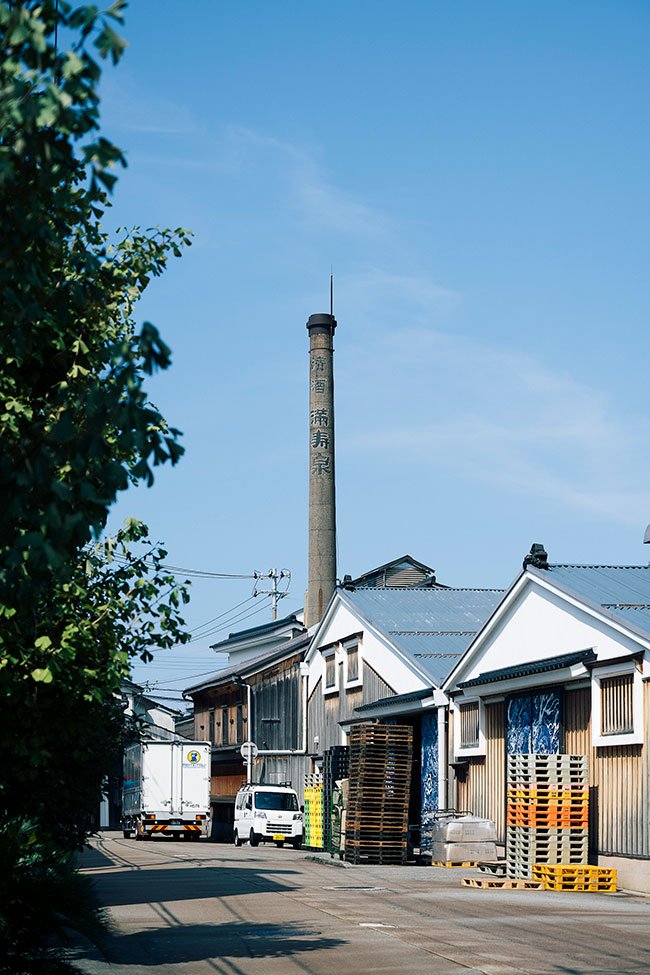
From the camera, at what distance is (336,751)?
1385 inches

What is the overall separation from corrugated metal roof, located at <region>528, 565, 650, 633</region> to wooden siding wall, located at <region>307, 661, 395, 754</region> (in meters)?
10.6

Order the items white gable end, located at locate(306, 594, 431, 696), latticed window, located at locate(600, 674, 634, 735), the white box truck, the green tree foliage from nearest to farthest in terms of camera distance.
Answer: the green tree foliage, latticed window, located at locate(600, 674, 634, 735), white gable end, located at locate(306, 594, 431, 696), the white box truck

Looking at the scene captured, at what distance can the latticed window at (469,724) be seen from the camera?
3068 centimetres

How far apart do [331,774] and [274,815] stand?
781cm

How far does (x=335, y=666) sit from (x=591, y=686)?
20.4 meters

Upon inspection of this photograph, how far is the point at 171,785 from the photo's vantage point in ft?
152

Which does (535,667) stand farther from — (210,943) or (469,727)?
(210,943)

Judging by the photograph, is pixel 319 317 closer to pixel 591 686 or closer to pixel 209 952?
pixel 591 686

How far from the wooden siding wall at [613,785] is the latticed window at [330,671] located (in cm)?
1932

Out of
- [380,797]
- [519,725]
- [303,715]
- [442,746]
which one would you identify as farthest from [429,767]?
[303,715]

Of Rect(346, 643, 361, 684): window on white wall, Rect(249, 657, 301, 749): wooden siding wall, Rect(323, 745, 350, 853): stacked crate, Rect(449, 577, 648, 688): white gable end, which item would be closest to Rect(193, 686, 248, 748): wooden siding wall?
Rect(249, 657, 301, 749): wooden siding wall

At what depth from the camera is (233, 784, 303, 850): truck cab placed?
138 ft

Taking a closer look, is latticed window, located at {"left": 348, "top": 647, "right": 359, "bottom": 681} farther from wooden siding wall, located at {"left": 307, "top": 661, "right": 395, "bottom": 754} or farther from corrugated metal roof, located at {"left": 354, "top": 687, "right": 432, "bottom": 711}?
corrugated metal roof, located at {"left": 354, "top": 687, "right": 432, "bottom": 711}

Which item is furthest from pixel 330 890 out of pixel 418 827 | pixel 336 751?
pixel 336 751
